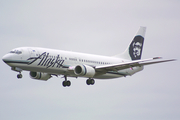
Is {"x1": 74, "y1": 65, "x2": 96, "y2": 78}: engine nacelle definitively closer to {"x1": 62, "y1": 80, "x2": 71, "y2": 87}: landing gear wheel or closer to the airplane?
the airplane

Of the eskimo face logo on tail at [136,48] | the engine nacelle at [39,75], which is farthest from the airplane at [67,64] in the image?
the eskimo face logo on tail at [136,48]

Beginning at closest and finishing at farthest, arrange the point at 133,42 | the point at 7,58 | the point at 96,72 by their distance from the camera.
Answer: the point at 7,58 → the point at 96,72 → the point at 133,42

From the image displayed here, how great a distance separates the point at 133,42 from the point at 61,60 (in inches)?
720

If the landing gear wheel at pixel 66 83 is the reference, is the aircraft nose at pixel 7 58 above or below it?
above

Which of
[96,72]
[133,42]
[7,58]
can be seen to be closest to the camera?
[7,58]

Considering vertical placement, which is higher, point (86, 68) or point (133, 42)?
point (133, 42)

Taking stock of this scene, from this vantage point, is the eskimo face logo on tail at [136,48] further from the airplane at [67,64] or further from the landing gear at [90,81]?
the landing gear at [90,81]

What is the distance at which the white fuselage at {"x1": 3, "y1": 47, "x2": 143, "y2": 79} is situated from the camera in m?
55.2

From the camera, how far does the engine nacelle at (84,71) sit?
58906mm


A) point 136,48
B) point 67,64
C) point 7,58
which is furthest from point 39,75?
point 136,48

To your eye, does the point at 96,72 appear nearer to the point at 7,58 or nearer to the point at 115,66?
the point at 115,66

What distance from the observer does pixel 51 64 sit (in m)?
57.6

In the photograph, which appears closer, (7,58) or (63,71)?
(7,58)

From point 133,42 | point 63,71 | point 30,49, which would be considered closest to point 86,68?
point 63,71
